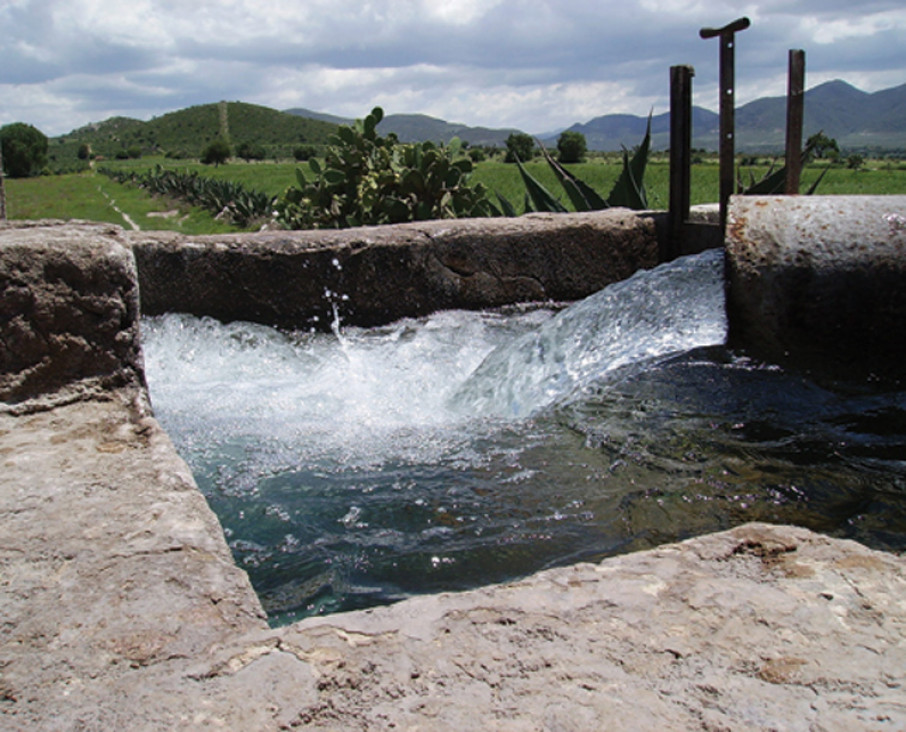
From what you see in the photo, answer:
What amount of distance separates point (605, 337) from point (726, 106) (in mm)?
1553

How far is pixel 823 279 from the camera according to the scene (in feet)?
9.06

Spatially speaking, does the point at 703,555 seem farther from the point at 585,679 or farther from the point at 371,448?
the point at 371,448

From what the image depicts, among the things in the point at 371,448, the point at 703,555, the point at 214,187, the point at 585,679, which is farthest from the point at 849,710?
the point at 214,187

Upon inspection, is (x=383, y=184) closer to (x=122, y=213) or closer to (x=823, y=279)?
(x=823, y=279)

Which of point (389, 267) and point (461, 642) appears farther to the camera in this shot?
point (389, 267)

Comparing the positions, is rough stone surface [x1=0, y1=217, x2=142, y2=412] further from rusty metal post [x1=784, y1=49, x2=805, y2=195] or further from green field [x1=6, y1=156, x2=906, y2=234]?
green field [x1=6, y1=156, x2=906, y2=234]

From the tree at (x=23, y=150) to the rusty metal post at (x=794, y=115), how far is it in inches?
1983

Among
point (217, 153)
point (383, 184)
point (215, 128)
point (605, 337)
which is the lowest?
point (605, 337)

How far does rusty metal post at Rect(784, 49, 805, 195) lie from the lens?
3.92 metres

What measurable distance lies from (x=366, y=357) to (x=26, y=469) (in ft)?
7.47

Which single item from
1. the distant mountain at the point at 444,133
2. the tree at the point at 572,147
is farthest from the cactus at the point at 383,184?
the tree at the point at 572,147

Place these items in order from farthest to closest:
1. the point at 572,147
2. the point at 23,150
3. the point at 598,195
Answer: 1. the point at 23,150
2. the point at 572,147
3. the point at 598,195

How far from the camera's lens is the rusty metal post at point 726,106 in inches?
160

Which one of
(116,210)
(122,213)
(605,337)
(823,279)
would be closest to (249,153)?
(116,210)
